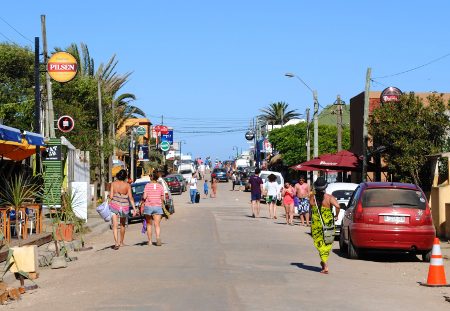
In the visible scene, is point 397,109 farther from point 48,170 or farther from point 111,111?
point 111,111

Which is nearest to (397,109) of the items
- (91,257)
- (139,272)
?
(91,257)

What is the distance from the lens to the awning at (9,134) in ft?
61.5

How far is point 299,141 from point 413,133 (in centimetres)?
4769

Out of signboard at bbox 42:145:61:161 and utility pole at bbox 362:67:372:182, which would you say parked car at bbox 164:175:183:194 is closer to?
utility pole at bbox 362:67:372:182

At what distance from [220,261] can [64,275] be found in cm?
307

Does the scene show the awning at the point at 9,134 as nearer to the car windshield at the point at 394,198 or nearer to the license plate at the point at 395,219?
the car windshield at the point at 394,198

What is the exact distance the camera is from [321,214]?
1514 cm

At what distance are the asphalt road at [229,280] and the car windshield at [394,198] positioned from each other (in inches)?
48.4

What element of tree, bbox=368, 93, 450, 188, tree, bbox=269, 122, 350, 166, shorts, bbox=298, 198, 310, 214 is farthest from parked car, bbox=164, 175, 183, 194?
tree, bbox=368, 93, 450, 188

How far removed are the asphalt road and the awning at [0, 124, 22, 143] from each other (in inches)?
126

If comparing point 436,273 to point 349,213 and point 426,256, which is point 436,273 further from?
point 349,213

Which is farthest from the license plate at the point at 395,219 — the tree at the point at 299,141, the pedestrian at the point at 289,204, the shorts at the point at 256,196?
the tree at the point at 299,141

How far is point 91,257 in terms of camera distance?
1792cm

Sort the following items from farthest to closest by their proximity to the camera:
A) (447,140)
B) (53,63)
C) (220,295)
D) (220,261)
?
(53,63) < (447,140) < (220,261) < (220,295)
